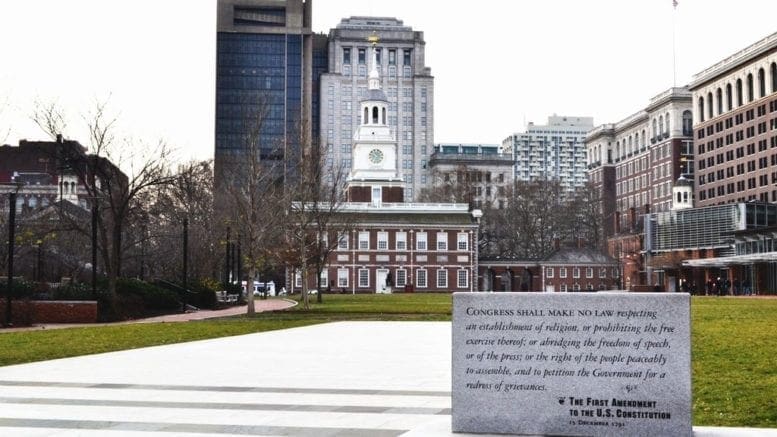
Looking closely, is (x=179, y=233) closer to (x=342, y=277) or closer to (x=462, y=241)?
(x=342, y=277)

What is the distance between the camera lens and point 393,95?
629 ft

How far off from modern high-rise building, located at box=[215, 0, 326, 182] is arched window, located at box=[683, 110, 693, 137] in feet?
214

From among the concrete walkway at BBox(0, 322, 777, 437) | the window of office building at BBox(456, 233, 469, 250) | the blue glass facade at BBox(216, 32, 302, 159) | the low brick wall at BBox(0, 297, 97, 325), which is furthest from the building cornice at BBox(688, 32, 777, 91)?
the concrete walkway at BBox(0, 322, 777, 437)

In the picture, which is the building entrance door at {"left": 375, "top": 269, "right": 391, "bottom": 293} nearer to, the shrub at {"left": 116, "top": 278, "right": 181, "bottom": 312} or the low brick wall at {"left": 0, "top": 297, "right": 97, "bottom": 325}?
A: the shrub at {"left": 116, "top": 278, "right": 181, "bottom": 312}

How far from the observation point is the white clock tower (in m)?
104

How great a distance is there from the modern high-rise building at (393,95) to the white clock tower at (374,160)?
3178 inches

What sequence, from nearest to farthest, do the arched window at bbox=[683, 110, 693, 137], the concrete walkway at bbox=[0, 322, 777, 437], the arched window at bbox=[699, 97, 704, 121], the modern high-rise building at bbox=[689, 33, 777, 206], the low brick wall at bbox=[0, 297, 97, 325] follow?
the concrete walkway at bbox=[0, 322, 777, 437]
the low brick wall at bbox=[0, 297, 97, 325]
the modern high-rise building at bbox=[689, 33, 777, 206]
the arched window at bbox=[699, 97, 704, 121]
the arched window at bbox=[683, 110, 693, 137]

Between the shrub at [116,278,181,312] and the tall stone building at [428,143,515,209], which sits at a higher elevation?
the tall stone building at [428,143,515,209]

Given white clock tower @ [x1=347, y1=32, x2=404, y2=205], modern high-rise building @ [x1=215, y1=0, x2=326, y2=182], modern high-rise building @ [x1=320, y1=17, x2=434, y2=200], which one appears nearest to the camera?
white clock tower @ [x1=347, y1=32, x2=404, y2=205]

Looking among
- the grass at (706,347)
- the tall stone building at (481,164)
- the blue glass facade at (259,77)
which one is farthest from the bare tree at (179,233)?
the blue glass facade at (259,77)

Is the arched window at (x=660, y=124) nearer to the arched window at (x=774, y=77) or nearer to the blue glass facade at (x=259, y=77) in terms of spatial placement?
the arched window at (x=774, y=77)

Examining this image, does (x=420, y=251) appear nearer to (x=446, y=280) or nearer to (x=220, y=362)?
(x=446, y=280)

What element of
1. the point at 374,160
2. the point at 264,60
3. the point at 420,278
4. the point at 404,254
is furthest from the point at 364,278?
the point at 264,60

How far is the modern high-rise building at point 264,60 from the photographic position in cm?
17488
